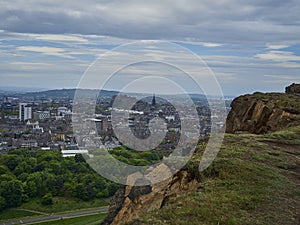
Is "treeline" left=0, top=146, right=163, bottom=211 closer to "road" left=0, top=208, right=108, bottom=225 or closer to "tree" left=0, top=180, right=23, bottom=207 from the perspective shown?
"tree" left=0, top=180, right=23, bottom=207

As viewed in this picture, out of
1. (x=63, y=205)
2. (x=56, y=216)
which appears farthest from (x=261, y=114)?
(x=63, y=205)

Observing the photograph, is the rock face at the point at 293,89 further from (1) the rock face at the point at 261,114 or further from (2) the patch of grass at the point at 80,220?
(2) the patch of grass at the point at 80,220

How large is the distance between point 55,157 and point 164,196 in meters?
25.3

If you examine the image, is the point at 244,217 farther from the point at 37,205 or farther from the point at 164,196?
the point at 37,205

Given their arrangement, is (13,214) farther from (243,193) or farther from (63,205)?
(243,193)

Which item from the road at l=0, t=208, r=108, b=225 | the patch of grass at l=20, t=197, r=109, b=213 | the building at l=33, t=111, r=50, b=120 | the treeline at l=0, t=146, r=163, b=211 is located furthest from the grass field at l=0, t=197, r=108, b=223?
the building at l=33, t=111, r=50, b=120

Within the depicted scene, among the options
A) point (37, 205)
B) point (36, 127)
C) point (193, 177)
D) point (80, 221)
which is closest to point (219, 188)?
point (193, 177)

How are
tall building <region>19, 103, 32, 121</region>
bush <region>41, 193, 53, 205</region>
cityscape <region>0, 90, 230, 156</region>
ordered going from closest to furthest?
cityscape <region>0, 90, 230, 156</region> → bush <region>41, 193, 53, 205</region> → tall building <region>19, 103, 32, 121</region>

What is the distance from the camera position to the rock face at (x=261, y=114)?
35.5ft

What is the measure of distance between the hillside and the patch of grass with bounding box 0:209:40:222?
15738 millimetres

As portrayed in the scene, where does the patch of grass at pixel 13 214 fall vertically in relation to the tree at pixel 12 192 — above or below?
below

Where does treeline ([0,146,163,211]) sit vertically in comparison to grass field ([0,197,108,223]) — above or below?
above

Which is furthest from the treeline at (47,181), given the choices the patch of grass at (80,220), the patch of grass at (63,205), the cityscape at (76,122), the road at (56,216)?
the patch of grass at (80,220)

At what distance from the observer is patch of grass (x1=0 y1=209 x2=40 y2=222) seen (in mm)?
19844
